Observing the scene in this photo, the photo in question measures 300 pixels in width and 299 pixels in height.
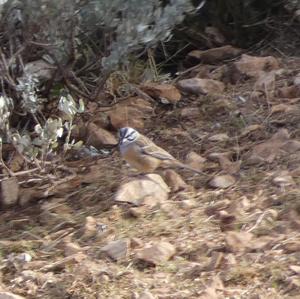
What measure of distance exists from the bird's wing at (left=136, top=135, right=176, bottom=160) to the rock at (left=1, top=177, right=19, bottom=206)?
659mm

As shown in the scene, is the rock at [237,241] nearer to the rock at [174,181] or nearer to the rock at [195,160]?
the rock at [174,181]

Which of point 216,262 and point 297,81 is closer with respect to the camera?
point 216,262

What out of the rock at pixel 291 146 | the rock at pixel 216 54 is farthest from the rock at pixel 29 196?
the rock at pixel 216 54

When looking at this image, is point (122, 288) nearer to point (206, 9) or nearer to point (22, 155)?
point (22, 155)

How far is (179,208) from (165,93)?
1.48 m

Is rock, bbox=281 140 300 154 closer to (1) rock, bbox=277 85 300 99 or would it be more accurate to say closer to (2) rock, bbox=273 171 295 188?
(2) rock, bbox=273 171 295 188

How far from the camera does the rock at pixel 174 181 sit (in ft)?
15.0

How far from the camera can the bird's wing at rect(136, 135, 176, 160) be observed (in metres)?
4.76

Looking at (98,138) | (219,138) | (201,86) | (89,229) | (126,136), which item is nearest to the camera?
(89,229)

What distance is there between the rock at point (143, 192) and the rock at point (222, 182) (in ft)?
0.73

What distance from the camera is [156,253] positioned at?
154 inches

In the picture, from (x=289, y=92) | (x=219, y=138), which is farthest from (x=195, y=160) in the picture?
(x=289, y=92)

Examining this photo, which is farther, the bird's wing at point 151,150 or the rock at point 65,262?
the bird's wing at point 151,150

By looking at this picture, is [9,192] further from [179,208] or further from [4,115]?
[179,208]
